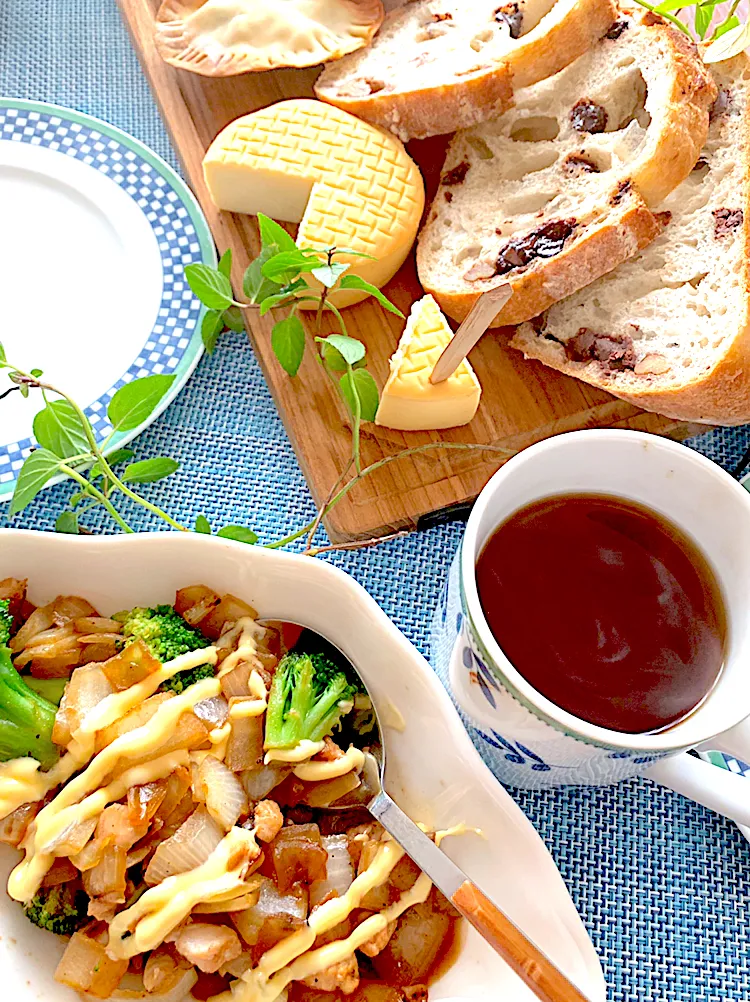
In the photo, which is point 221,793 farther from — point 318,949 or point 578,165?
point 578,165

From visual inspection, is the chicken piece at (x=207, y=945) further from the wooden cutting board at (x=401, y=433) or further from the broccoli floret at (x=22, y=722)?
the wooden cutting board at (x=401, y=433)

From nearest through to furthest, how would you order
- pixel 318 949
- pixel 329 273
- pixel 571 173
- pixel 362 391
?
pixel 318 949, pixel 329 273, pixel 362 391, pixel 571 173

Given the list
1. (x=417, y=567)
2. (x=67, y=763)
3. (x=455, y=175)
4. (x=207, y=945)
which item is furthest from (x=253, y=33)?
(x=207, y=945)

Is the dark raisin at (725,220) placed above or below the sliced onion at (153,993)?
above

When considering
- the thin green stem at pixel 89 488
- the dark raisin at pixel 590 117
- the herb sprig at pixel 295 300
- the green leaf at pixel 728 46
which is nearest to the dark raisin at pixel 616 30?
the dark raisin at pixel 590 117

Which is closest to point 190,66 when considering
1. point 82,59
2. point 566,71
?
point 82,59

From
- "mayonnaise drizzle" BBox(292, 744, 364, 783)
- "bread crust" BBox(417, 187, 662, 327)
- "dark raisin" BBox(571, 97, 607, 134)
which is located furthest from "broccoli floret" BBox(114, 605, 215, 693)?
"dark raisin" BBox(571, 97, 607, 134)
